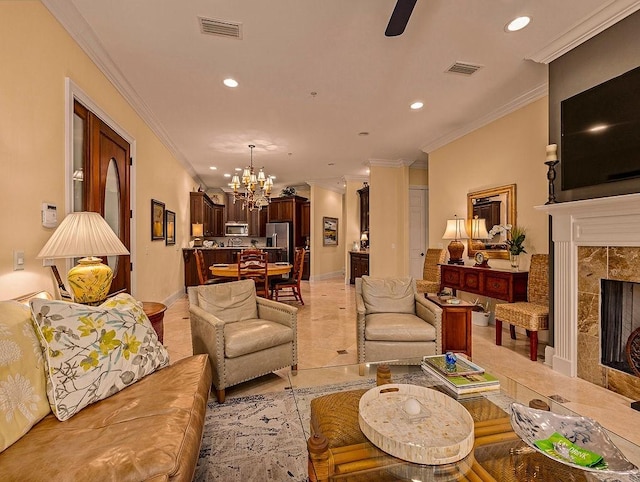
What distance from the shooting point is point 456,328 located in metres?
3.07

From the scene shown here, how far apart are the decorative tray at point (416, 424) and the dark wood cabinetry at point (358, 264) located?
5994mm

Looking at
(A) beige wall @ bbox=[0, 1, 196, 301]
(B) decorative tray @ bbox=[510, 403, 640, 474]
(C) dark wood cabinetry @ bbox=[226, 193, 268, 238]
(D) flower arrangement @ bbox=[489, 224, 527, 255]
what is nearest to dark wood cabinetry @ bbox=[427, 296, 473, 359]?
(D) flower arrangement @ bbox=[489, 224, 527, 255]

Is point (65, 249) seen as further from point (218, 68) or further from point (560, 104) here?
point (560, 104)

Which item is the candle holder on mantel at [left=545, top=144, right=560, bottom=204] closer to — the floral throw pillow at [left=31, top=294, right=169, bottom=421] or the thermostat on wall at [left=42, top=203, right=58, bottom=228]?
the floral throw pillow at [left=31, top=294, right=169, bottom=421]

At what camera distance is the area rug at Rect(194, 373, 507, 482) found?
5.43 feet

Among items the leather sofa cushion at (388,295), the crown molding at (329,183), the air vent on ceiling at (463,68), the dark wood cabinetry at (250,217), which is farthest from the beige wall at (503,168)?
the dark wood cabinetry at (250,217)

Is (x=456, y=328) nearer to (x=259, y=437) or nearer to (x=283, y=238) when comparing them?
(x=259, y=437)

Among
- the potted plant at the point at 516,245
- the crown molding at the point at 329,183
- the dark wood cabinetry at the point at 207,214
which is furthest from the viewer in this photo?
the crown molding at the point at 329,183

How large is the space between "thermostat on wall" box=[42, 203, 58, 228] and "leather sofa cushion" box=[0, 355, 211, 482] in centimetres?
141

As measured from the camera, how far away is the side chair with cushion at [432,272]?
514 cm

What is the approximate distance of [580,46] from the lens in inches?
108

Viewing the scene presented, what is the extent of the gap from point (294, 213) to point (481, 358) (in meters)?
6.70

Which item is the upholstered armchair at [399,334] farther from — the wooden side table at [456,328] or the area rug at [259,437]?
the area rug at [259,437]

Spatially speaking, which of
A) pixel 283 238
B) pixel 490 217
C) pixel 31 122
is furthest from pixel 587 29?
pixel 283 238
